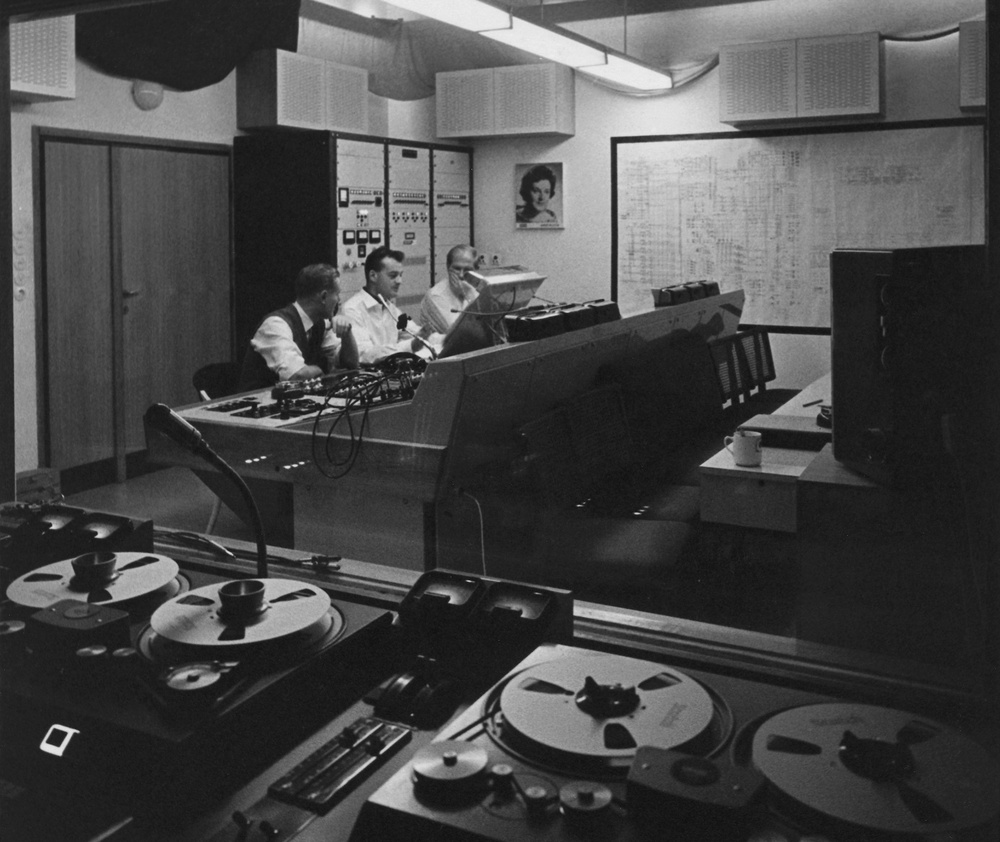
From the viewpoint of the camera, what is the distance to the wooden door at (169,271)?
5754 millimetres

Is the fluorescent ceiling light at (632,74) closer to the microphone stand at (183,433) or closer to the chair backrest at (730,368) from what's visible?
the chair backrest at (730,368)

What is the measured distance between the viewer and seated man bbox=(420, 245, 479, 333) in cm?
638

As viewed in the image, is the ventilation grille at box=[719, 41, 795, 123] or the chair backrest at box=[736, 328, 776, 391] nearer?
the chair backrest at box=[736, 328, 776, 391]

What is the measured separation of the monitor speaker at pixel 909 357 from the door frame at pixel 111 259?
4449 millimetres

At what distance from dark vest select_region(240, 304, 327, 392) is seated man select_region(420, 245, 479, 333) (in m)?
1.40

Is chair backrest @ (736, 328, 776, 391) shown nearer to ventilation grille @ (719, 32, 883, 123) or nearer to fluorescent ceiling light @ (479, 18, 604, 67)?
ventilation grille @ (719, 32, 883, 123)

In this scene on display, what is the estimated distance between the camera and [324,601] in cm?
125

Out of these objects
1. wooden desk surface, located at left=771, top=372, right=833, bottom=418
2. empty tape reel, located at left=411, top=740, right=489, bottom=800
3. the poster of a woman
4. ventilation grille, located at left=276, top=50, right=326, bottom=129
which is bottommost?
empty tape reel, located at left=411, top=740, right=489, bottom=800

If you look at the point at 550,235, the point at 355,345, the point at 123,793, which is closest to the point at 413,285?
the point at 550,235

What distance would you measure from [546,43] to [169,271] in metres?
2.55

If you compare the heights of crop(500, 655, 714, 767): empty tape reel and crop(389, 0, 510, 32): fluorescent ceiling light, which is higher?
crop(389, 0, 510, 32): fluorescent ceiling light

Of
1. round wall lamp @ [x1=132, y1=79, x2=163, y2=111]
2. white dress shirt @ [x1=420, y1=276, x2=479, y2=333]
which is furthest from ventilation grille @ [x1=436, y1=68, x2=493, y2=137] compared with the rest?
round wall lamp @ [x1=132, y1=79, x2=163, y2=111]

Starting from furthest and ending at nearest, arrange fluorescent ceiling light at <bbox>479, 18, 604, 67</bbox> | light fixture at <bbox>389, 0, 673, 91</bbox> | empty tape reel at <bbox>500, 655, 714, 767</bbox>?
fluorescent ceiling light at <bbox>479, 18, 604, 67</bbox> → light fixture at <bbox>389, 0, 673, 91</bbox> → empty tape reel at <bbox>500, 655, 714, 767</bbox>

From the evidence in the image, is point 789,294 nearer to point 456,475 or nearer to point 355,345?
point 355,345
